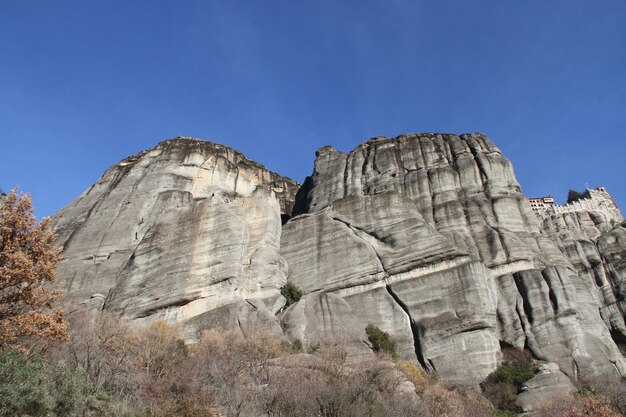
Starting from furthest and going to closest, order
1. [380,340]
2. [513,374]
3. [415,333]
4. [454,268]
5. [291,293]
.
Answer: [291,293]
[454,268]
[415,333]
[380,340]
[513,374]

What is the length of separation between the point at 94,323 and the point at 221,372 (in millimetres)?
11475

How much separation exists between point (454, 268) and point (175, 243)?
23.2 meters

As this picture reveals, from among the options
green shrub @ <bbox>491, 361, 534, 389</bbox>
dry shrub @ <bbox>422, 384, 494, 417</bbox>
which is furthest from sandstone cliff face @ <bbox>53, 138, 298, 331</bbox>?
green shrub @ <bbox>491, 361, 534, 389</bbox>

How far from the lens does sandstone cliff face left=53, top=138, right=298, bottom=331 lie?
43.1 m

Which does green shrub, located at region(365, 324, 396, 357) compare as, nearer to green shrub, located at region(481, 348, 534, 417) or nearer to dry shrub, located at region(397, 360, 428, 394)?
dry shrub, located at region(397, 360, 428, 394)

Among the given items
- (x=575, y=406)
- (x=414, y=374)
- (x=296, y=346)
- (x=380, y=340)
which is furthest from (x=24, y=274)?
(x=575, y=406)

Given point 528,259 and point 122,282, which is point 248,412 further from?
point 528,259

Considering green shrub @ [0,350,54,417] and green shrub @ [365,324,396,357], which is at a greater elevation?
green shrub @ [365,324,396,357]

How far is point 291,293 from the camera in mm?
45844

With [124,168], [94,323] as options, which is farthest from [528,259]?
[124,168]

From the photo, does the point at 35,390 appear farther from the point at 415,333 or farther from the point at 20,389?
the point at 415,333

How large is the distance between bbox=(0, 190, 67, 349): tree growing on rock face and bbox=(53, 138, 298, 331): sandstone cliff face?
18.7 meters

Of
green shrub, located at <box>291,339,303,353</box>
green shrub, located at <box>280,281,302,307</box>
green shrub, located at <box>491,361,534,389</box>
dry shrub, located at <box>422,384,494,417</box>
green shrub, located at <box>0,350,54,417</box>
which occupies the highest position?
green shrub, located at <box>280,281,302,307</box>

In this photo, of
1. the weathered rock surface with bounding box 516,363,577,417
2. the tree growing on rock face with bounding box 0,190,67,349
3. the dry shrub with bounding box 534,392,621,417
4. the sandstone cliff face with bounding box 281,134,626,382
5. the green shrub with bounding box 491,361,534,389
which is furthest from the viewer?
the sandstone cliff face with bounding box 281,134,626,382
